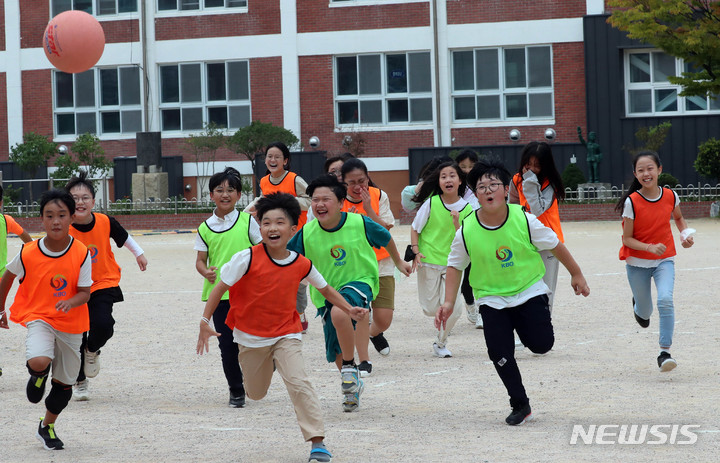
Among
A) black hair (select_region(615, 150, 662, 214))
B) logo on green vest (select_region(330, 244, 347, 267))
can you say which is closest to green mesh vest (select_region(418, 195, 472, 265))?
black hair (select_region(615, 150, 662, 214))

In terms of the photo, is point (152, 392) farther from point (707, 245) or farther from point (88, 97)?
point (88, 97)

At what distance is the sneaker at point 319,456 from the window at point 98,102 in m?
33.1

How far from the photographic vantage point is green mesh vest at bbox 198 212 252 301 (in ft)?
26.0

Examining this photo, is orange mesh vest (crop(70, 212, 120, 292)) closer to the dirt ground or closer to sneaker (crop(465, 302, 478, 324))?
the dirt ground

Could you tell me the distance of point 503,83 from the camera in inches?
1367

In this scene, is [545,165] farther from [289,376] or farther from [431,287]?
[289,376]

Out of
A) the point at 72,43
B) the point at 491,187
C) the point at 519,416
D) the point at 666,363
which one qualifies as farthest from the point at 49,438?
the point at 72,43

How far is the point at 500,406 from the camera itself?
7.02 m

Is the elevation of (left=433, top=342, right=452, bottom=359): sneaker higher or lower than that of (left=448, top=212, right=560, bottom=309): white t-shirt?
lower

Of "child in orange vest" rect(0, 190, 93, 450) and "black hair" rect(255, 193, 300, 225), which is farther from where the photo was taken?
"child in orange vest" rect(0, 190, 93, 450)

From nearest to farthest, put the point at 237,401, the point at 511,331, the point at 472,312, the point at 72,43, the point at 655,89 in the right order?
the point at 511,331 → the point at 237,401 → the point at 472,312 → the point at 72,43 → the point at 655,89

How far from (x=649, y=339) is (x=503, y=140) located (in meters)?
25.4

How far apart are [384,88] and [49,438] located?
98.5ft

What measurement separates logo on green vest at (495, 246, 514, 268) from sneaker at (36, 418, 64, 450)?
2.87 m
